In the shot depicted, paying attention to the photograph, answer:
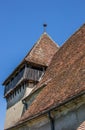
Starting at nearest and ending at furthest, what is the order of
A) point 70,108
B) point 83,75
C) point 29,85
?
point 70,108 → point 83,75 → point 29,85

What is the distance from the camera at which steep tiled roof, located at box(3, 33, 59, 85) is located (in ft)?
54.9

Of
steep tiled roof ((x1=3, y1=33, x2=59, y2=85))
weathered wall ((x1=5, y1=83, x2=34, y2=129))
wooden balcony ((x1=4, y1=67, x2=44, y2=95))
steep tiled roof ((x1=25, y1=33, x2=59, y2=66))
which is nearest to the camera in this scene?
weathered wall ((x1=5, y1=83, x2=34, y2=129))

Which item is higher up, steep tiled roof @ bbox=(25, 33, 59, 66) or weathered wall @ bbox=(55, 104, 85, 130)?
steep tiled roof @ bbox=(25, 33, 59, 66)

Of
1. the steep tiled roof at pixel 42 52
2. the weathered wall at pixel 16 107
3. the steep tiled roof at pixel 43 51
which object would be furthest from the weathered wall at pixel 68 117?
the steep tiled roof at pixel 43 51

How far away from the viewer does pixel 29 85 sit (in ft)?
51.3

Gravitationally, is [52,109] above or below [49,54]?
below

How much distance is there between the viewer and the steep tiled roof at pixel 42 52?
1673 cm

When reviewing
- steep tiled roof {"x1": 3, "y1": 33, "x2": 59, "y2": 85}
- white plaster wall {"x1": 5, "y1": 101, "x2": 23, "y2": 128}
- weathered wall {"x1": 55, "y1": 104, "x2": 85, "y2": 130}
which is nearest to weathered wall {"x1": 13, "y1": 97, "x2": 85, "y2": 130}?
weathered wall {"x1": 55, "y1": 104, "x2": 85, "y2": 130}

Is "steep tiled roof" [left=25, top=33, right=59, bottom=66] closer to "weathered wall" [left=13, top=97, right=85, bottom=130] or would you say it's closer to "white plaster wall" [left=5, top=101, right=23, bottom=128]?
"white plaster wall" [left=5, top=101, right=23, bottom=128]

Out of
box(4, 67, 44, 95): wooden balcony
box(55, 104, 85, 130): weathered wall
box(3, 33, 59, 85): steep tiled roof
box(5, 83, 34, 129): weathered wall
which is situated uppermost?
box(3, 33, 59, 85): steep tiled roof

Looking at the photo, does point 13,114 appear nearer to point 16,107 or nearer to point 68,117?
point 16,107

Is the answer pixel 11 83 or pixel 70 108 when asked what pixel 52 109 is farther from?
pixel 11 83

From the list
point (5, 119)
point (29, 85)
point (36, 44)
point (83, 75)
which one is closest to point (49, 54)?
point (36, 44)

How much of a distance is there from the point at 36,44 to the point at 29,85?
A: 424cm
